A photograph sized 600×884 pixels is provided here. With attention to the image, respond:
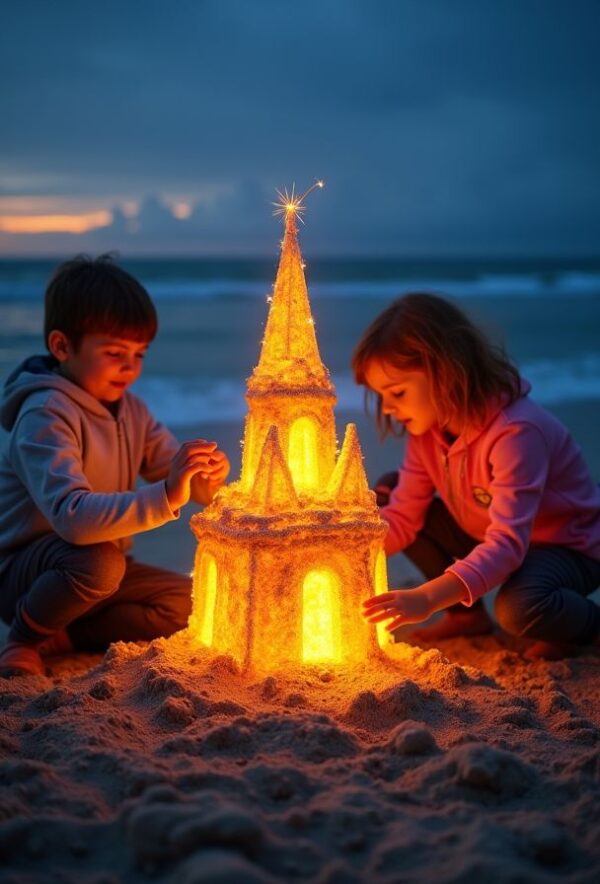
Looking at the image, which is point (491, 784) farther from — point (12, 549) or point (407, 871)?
point (12, 549)

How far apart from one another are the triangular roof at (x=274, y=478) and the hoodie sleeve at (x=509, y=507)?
70 cm

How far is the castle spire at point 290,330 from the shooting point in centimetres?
342

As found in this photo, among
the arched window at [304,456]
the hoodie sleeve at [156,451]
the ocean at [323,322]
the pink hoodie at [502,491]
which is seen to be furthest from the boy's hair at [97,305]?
the ocean at [323,322]

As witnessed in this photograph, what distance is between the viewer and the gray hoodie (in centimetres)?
340

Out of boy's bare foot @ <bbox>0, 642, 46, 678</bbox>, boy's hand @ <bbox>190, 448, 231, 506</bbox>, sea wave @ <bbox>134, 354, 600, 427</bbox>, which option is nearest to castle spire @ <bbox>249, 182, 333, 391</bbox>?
boy's hand @ <bbox>190, 448, 231, 506</bbox>

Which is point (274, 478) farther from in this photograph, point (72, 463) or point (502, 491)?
point (502, 491)

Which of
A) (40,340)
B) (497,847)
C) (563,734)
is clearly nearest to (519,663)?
(563,734)

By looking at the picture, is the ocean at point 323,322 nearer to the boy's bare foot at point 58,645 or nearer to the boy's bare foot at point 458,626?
the boy's bare foot at point 458,626

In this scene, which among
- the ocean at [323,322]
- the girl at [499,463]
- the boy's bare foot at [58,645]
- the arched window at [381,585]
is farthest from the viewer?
the ocean at [323,322]

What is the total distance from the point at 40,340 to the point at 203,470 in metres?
10.8

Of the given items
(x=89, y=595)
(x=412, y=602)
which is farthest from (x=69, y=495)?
(x=412, y=602)

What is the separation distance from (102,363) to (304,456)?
3.15ft

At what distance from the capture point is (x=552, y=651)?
3840 mm

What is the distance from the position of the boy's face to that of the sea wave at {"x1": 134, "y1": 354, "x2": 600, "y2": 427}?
171 inches
